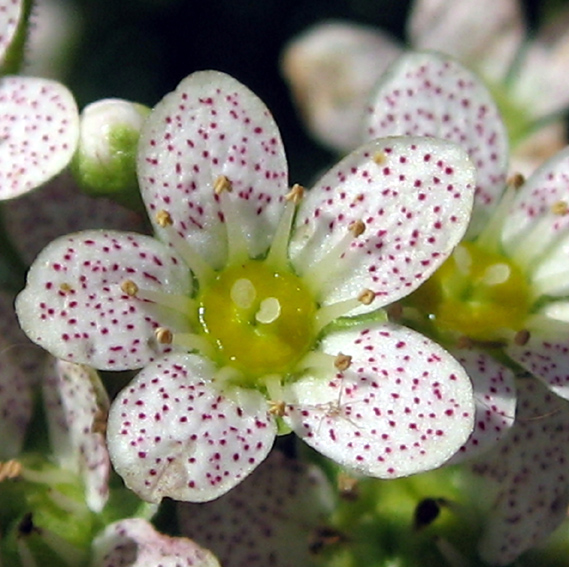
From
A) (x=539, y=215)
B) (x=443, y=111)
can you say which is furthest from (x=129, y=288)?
(x=539, y=215)

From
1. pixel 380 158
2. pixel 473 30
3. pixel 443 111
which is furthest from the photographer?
pixel 473 30

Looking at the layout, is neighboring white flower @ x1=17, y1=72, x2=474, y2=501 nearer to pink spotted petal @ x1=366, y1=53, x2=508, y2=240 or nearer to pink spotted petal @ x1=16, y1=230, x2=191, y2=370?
pink spotted petal @ x1=16, y1=230, x2=191, y2=370

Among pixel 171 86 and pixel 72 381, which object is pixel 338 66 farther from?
pixel 72 381

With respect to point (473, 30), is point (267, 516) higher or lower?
lower

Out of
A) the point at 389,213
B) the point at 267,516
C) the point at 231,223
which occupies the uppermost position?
the point at 389,213

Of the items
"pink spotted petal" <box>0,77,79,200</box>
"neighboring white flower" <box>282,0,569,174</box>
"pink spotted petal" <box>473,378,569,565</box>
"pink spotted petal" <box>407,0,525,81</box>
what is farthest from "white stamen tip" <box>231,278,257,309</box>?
"pink spotted petal" <box>407,0,525,81</box>

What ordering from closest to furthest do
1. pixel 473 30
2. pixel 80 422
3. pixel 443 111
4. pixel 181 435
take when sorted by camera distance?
pixel 181 435
pixel 80 422
pixel 443 111
pixel 473 30

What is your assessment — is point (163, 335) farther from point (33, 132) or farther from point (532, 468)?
point (532, 468)
